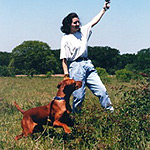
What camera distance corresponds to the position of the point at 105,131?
3.76 meters

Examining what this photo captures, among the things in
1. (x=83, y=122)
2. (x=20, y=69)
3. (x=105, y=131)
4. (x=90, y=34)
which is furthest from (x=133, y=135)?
(x=20, y=69)

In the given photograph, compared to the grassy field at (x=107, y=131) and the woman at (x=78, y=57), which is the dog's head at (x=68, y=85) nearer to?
the grassy field at (x=107, y=131)

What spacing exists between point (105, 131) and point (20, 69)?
1165 inches

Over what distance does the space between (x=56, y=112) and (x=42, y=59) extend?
30.3m

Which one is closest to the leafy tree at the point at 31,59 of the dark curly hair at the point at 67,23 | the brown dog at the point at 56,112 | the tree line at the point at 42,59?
the tree line at the point at 42,59

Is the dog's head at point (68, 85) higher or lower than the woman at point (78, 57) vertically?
lower

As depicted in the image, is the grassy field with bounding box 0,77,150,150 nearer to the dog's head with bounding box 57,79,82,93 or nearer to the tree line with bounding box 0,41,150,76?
the dog's head with bounding box 57,79,82,93

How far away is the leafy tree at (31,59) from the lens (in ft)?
106

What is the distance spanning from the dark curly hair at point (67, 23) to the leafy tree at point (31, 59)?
25.9m

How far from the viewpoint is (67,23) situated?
4680mm

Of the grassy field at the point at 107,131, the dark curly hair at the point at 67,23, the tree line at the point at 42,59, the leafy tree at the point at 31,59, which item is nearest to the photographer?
the grassy field at the point at 107,131

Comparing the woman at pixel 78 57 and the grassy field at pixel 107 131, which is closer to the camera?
the grassy field at pixel 107 131

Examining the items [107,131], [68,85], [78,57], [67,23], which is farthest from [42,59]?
[107,131]

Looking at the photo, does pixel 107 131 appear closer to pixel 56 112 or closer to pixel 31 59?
pixel 56 112
